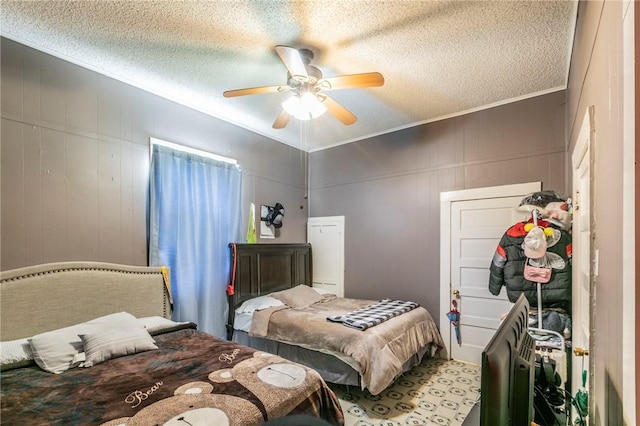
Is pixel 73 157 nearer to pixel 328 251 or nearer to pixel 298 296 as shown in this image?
pixel 298 296

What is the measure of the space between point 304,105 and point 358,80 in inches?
18.3

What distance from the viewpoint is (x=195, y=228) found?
10.7ft

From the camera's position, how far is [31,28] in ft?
7.13

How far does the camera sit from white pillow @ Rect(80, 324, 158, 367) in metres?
1.93

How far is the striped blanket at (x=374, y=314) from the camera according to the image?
9.29 ft

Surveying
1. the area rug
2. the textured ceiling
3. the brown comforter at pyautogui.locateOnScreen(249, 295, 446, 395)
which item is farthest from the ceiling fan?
the area rug

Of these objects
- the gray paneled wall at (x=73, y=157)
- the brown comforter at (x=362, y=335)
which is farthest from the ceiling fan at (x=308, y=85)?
the brown comforter at (x=362, y=335)

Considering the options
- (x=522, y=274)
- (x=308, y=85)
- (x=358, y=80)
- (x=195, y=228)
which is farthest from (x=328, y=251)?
(x=358, y=80)

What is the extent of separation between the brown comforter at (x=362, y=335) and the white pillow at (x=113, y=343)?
1245 millimetres

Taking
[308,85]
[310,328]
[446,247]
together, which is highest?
[308,85]

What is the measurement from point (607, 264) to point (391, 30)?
1925 millimetres

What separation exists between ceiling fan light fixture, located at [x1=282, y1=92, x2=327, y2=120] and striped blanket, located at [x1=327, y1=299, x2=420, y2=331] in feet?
6.26

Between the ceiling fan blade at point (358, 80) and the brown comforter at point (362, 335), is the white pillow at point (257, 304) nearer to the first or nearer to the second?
the brown comforter at point (362, 335)

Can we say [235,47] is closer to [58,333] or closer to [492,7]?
[492,7]
